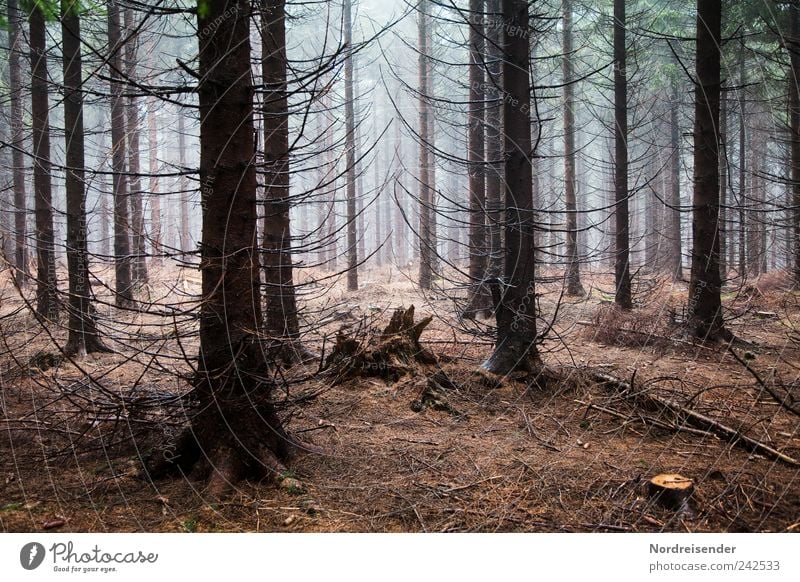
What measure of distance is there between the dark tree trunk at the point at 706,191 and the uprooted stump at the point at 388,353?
15.0 feet

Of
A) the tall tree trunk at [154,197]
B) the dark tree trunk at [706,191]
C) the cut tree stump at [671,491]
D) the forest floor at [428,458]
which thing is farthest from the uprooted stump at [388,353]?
the dark tree trunk at [706,191]

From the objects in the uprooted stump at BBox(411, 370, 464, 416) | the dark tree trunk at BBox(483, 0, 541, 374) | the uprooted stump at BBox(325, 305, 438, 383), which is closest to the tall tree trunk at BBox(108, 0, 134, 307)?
the uprooted stump at BBox(325, 305, 438, 383)

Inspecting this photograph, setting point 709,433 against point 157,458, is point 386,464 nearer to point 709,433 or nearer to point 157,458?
point 157,458

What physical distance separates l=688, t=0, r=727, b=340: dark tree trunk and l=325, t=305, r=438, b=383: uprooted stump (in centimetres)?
459

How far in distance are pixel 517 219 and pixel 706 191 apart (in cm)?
410

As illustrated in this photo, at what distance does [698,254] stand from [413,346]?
5.02 meters

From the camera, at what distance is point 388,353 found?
6.65 m

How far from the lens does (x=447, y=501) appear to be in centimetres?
356

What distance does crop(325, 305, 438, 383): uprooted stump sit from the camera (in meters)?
6.46

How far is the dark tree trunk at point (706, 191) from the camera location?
26.9ft

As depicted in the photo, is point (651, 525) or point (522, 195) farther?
point (522, 195)

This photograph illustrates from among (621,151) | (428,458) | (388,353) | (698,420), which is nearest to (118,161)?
(388,353)
